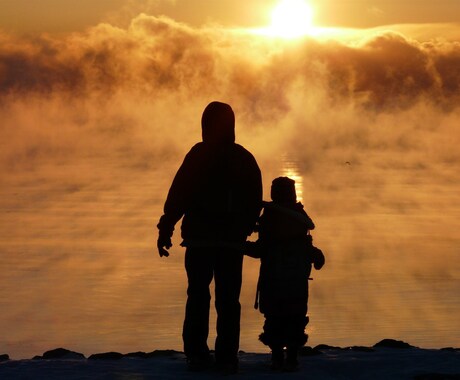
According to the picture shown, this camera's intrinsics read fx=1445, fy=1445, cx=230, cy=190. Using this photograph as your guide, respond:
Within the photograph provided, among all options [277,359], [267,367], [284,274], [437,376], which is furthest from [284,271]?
[437,376]

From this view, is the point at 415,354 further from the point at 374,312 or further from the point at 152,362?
the point at 374,312

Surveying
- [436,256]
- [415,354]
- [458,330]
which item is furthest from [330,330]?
[436,256]

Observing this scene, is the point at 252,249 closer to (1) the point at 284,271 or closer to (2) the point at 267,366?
(1) the point at 284,271

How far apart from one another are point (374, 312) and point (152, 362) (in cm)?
1369

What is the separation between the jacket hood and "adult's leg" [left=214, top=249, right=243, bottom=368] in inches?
38.9

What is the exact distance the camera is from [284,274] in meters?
12.7

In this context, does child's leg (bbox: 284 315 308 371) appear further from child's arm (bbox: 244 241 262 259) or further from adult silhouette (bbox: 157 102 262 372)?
child's arm (bbox: 244 241 262 259)

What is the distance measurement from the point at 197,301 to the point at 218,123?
5.14 ft

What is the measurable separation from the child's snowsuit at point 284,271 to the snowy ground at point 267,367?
1.14 feet

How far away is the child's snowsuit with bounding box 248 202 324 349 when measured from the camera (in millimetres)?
12695

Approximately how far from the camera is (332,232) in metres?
46.4

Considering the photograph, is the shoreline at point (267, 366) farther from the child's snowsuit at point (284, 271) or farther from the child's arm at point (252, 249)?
the child's arm at point (252, 249)

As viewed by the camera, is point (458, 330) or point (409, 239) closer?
point (458, 330)

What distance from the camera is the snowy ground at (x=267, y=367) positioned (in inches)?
484
